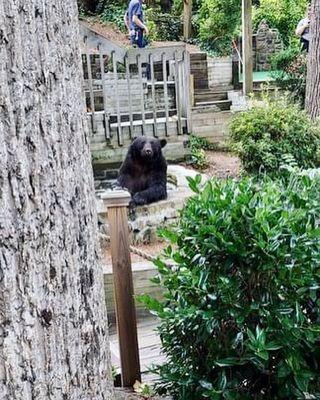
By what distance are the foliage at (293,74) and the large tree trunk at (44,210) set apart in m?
9.43

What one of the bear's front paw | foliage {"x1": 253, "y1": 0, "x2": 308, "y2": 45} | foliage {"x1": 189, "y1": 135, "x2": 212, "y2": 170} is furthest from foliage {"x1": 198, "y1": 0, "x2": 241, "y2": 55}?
the bear's front paw

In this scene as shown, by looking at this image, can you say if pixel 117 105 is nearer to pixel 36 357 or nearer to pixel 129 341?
pixel 129 341

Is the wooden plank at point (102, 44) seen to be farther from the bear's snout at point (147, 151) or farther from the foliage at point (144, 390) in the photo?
the foliage at point (144, 390)

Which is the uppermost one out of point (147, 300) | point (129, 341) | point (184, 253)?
point (184, 253)

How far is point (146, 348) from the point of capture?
12.2ft

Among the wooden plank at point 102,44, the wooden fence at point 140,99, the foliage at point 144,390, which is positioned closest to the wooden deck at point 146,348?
the foliage at point 144,390

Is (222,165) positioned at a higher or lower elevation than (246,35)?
lower

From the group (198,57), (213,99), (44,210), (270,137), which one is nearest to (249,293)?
(44,210)

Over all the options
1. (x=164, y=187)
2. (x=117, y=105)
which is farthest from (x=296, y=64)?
(x=164, y=187)

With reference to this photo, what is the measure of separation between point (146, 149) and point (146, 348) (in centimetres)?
257

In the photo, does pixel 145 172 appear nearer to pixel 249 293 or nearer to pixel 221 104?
pixel 249 293

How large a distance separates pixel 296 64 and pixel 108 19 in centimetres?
763

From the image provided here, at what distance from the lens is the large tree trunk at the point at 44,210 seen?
4.21ft

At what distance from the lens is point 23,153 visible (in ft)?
4.27
